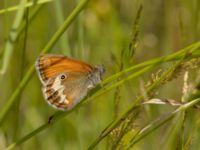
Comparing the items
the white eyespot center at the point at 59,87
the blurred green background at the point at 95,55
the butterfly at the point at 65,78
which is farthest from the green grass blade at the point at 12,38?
the white eyespot center at the point at 59,87

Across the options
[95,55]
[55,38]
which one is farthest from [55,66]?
[95,55]

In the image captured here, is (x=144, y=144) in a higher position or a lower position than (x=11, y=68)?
lower


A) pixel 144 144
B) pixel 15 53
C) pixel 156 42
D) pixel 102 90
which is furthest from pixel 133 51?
pixel 156 42

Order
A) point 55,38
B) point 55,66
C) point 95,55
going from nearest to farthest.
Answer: point 55,38, point 55,66, point 95,55

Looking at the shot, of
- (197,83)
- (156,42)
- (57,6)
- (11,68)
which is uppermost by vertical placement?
(57,6)

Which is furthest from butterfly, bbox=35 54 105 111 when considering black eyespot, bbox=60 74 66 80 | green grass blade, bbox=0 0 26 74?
green grass blade, bbox=0 0 26 74

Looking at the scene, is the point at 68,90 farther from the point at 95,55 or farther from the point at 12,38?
the point at 95,55

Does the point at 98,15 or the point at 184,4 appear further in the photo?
the point at 98,15

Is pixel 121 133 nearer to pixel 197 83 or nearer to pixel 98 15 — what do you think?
pixel 197 83

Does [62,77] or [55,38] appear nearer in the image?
[55,38]
